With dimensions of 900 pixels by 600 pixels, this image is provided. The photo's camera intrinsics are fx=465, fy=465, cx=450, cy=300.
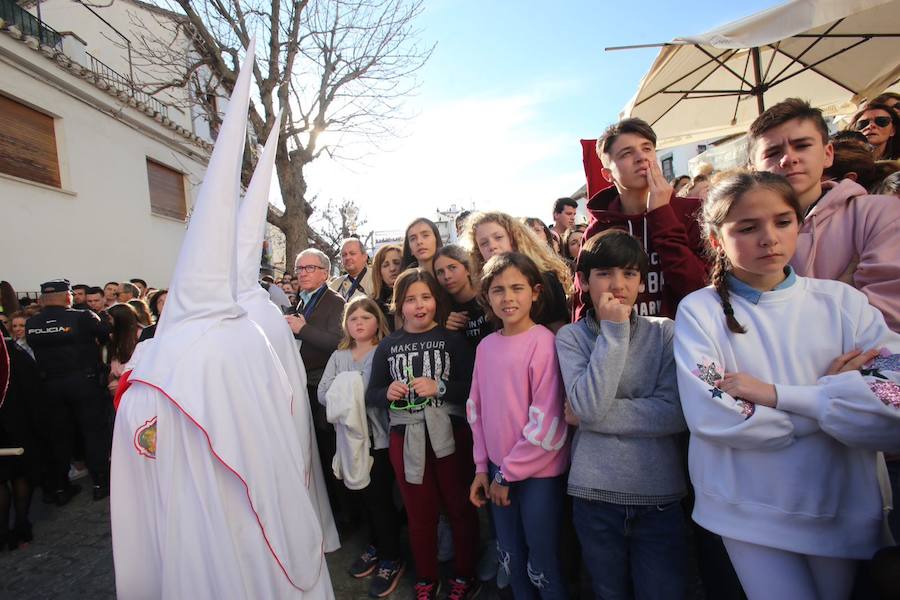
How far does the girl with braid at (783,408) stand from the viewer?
1.34 meters

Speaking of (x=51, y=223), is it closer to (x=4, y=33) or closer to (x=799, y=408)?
(x=4, y=33)

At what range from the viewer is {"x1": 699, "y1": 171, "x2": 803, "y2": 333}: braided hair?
1530 millimetres

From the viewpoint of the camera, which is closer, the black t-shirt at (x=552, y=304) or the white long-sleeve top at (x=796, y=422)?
the white long-sleeve top at (x=796, y=422)

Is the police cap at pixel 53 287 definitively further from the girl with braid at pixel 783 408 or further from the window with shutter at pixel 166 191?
the window with shutter at pixel 166 191

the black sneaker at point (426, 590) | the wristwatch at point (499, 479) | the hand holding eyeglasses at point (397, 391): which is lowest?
the black sneaker at point (426, 590)

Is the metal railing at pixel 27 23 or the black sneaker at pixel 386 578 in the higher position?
the metal railing at pixel 27 23

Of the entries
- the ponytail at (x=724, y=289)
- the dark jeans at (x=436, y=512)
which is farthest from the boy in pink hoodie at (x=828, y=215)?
the dark jeans at (x=436, y=512)

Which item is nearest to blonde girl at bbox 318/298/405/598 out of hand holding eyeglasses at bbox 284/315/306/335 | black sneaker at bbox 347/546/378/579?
black sneaker at bbox 347/546/378/579

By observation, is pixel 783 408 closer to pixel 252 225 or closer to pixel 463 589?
pixel 463 589

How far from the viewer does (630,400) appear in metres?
1.82

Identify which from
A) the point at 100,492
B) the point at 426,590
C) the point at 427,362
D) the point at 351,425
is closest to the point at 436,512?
the point at 426,590

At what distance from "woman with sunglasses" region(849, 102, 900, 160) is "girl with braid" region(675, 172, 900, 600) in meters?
1.68

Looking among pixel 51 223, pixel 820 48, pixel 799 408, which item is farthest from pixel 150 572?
pixel 51 223

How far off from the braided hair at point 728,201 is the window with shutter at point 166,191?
1382cm
